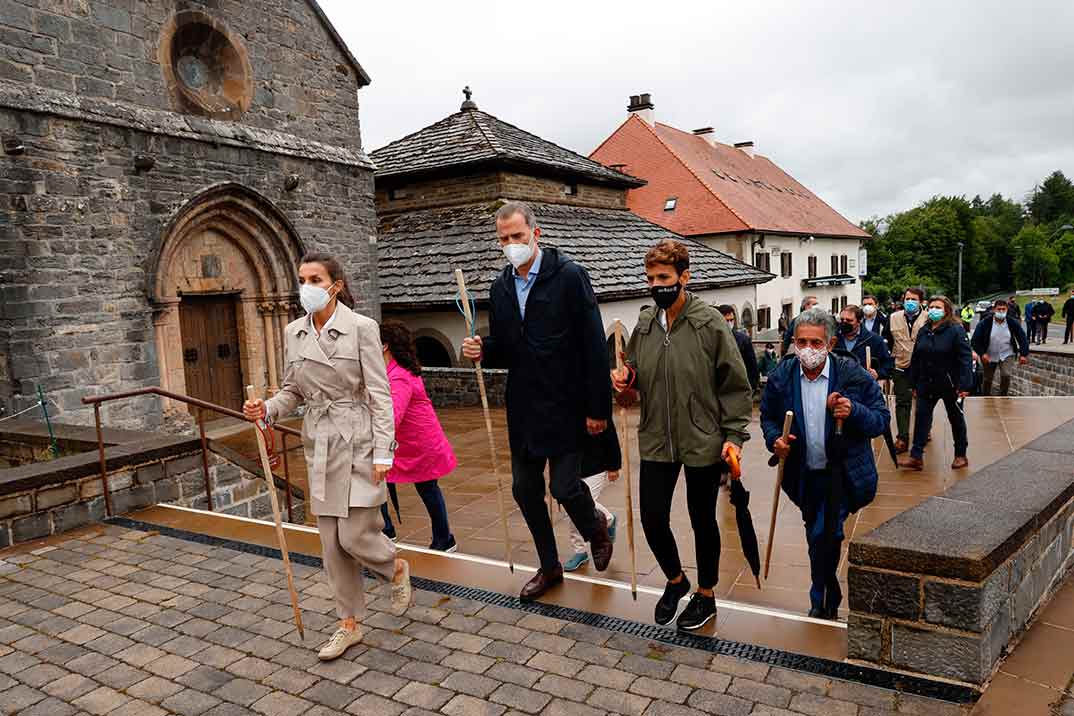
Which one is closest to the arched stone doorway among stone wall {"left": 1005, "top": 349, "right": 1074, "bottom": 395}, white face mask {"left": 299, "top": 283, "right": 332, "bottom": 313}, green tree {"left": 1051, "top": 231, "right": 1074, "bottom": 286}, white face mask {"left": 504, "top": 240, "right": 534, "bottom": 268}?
white face mask {"left": 299, "top": 283, "right": 332, "bottom": 313}

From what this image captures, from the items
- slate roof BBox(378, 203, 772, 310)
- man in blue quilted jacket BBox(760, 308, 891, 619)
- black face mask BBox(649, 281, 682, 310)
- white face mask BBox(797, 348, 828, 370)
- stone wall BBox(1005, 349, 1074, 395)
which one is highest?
slate roof BBox(378, 203, 772, 310)

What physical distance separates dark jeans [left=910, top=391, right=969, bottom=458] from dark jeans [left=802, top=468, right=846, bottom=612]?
4153 mm

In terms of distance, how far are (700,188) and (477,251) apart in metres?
18.4

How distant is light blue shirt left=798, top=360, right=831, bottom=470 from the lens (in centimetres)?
389

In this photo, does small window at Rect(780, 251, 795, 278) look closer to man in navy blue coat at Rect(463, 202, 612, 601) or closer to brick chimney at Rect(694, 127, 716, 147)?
brick chimney at Rect(694, 127, 716, 147)

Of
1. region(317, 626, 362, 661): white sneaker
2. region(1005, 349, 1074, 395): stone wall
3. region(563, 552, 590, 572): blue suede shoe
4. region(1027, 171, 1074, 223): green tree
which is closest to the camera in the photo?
region(317, 626, 362, 661): white sneaker

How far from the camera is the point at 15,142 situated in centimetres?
882

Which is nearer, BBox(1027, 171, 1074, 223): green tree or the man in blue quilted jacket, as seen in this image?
the man in blue quilted jacket

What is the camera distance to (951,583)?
3055 mm

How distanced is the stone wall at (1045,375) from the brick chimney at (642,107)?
71.5 ft

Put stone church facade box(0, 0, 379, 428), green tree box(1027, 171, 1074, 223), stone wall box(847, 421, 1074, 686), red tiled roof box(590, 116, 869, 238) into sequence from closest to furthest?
stone wall box(847, 421, 1074, 686), stone church facade box(0, 0, 379, 428), red tiled roof box(590, 116, 869, 238), green tree box(1027, 171, 1074, 223)

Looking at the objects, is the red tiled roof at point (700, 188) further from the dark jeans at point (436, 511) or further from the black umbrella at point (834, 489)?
the black umbrella at point (834, 489)

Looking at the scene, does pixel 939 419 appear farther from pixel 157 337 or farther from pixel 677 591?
pixel 157 337

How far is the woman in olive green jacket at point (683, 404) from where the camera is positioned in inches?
141
